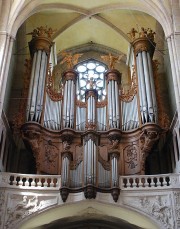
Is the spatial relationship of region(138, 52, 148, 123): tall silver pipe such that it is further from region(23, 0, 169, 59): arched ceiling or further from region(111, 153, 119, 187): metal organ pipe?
region(23, 0, 169, 59): arched ceiling

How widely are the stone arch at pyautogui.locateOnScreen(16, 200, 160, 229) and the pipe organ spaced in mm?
567

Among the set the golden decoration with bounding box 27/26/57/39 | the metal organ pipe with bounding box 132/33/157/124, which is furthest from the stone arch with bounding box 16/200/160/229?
the golden decoration with bounding box 27/26/57/39

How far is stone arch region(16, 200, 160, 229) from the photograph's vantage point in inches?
519

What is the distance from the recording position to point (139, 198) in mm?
13266

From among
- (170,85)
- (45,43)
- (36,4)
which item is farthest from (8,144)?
(170,85)

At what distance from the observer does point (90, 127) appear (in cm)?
1443

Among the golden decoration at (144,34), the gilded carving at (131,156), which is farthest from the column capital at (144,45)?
the gilded carving at (131,156)

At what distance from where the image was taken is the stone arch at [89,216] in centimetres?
1317

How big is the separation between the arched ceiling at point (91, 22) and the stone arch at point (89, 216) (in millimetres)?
8838

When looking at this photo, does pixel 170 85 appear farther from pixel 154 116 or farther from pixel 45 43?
pixel 45 43

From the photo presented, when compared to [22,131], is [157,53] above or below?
above

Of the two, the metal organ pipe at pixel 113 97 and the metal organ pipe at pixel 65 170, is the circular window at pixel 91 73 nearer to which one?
the metal organ pipe at pixel 113 97

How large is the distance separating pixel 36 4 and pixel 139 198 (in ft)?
29.1

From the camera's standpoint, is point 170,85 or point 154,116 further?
point 170,85
